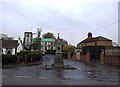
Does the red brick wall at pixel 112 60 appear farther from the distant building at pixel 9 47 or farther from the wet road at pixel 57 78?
the distant building at pixel 9 47

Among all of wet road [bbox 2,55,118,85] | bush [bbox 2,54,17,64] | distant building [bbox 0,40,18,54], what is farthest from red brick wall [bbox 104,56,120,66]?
distant building [bbox 0,40,18,54]

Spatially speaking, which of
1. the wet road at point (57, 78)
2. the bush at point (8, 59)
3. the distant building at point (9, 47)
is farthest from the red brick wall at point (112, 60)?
the distant building at point (9, 47)

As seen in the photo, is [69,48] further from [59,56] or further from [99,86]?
[99,86]

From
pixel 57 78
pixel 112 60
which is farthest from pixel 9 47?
pixel 57 78

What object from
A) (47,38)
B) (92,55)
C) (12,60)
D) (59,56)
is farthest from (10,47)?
(47,38)

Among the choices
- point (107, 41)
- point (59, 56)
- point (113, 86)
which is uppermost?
point (107, 41)

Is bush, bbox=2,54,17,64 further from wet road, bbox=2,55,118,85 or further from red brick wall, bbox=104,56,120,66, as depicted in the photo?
red brick wall, bbox=104,56,120,66

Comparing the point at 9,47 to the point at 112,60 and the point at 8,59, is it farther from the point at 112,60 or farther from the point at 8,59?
the point at 112,60

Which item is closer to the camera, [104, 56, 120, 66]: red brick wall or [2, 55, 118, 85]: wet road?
[2, 55, 118, 85]: wet road

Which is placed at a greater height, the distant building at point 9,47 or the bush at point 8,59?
the distant building at point 9,47

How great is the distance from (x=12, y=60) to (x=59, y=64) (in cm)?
1038

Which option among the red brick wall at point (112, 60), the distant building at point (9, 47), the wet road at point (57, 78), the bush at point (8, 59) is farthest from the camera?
the distant building at point (9, 47)

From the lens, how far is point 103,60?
42.2m

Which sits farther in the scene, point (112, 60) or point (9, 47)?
point (9, 47)
